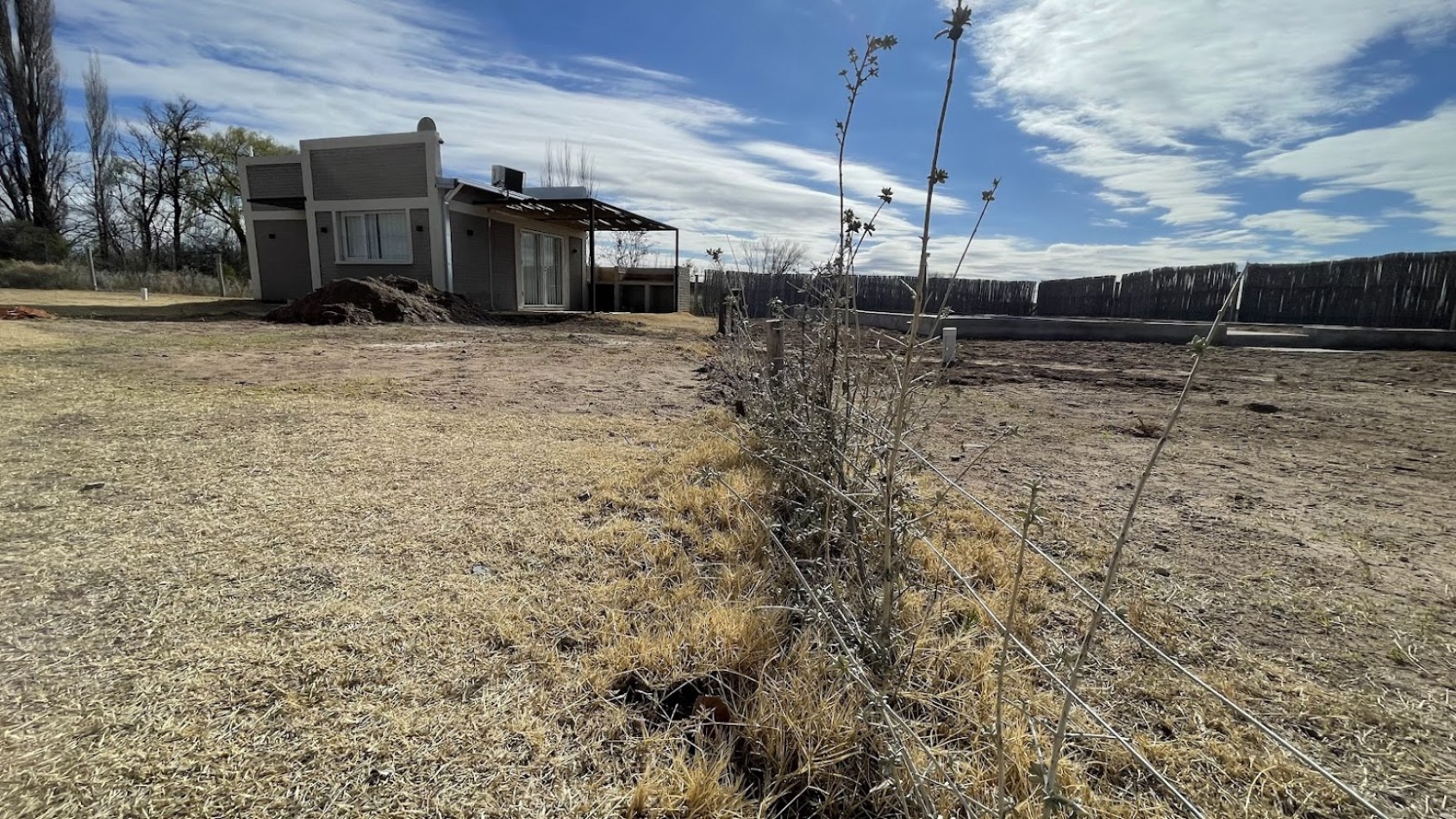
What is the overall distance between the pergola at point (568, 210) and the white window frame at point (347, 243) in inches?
60.5

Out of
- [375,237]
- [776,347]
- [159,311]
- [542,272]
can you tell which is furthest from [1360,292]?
[159,311]

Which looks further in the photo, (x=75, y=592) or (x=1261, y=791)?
(x=75, y=592)

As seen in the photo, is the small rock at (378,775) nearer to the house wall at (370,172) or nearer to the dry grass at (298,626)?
the dry grass at (298,626)

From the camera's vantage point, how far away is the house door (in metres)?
19.6

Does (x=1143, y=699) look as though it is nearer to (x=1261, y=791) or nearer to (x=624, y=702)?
(x=1261, y=791)

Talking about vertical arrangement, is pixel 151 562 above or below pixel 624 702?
above

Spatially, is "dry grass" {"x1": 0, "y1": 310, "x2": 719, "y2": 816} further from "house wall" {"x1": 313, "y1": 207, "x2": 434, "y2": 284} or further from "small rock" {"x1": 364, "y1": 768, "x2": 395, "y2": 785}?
"house wall" {"x1": 313, "y1": 207, "x2": 434, "y2": 284}

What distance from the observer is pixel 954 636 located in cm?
187

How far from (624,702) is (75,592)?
5.51ft

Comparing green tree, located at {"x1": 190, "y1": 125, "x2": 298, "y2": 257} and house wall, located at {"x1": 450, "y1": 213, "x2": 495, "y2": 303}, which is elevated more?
green tree, located at {"x1": 190, "y1": 125, "x2": 298, "y2": 257}

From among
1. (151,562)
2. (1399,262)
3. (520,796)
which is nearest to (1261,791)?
(520,796)

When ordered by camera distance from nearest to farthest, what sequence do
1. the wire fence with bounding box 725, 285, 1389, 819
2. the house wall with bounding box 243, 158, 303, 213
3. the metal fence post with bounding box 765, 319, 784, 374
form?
the wire fence with bounding box 725, 285, 1389, 819
the metal fence post with bounding box 765, 319, 784, 374
the house wall with bounding box 243, 158, 303, 213

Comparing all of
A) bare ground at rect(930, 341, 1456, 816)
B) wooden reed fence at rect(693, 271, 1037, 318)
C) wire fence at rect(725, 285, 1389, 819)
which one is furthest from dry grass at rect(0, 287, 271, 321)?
bare ground at rect(930, 341, 1456, 816)

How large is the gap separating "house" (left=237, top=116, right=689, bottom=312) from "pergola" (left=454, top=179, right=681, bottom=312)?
3 centimetres
